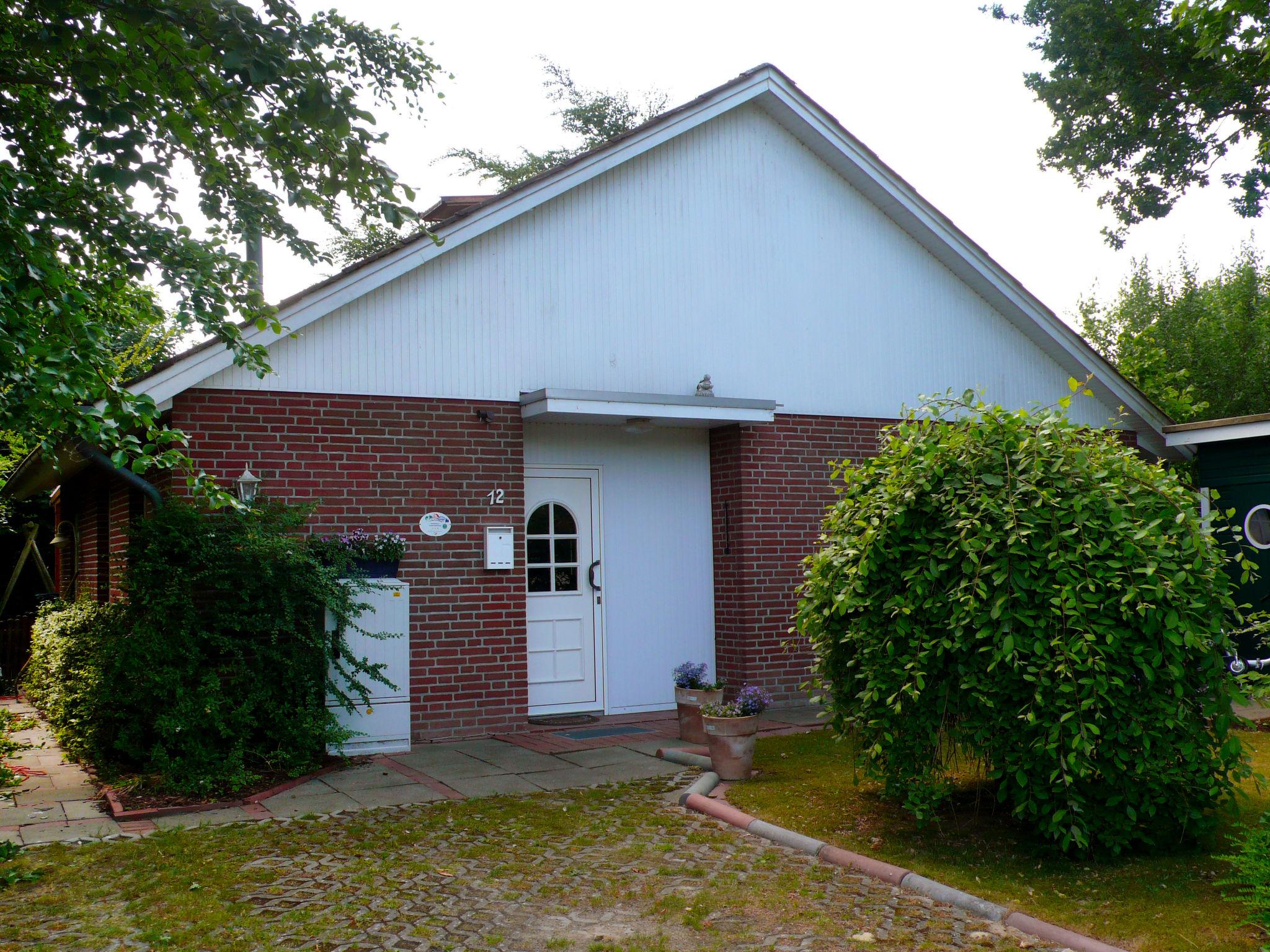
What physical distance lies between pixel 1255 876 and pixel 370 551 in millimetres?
6209

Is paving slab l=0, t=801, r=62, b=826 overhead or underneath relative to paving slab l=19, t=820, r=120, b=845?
overhead

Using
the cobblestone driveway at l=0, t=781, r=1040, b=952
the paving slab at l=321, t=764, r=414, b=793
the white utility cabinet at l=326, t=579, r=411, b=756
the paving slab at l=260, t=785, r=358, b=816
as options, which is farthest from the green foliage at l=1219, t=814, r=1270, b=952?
the white utility cabinet at l=326, t=579, r=411, b=756

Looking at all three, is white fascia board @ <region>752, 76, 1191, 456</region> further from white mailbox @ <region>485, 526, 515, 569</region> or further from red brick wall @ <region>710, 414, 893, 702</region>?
white mailbox @ <region>485, 526, 515, 569</region>

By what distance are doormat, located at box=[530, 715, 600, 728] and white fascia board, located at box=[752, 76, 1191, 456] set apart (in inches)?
246

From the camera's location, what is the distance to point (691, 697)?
8219 millimetres

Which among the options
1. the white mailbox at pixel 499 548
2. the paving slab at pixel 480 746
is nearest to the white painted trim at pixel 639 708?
the paving slab at pixel 480 746

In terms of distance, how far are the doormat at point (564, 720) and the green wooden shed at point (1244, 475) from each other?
24.6 feet

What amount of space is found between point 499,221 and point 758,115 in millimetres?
3492

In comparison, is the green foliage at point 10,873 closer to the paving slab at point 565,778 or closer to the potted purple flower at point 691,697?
the paving slab at point 565,778

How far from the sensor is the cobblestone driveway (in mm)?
4293

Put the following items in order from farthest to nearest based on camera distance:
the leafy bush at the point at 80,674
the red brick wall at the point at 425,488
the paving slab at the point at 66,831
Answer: the red brick wall at the point at 425,488, the leafy bush at the point at 80,674, the paving slab at the point at 66,831

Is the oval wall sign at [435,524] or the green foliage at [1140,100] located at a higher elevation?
the green foliage at [1140,100]

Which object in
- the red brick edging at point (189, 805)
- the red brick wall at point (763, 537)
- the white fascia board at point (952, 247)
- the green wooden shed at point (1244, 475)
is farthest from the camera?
the green wooden shed at point (1244, 475)

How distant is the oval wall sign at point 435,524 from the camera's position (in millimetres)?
8773
